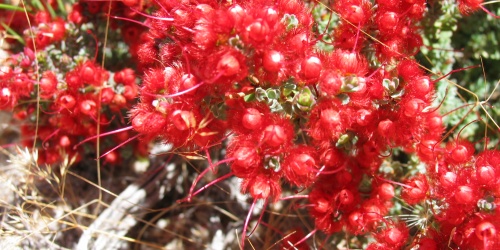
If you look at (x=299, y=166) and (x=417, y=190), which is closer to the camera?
(x=299, y=166)

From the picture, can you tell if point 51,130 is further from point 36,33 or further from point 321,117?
point 321,117

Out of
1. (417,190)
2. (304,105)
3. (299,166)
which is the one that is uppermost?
(304,105)

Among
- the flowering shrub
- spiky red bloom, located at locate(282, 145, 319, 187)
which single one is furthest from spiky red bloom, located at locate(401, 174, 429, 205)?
spiky red bloom, located at locate(282, 145, 319, 187)

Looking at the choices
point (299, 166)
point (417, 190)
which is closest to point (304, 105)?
point (299, 166)

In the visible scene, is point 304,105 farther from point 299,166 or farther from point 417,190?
point 417,190

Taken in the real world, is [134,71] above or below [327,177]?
above

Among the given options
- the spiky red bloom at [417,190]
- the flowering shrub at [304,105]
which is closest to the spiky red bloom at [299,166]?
the flowering shrub at [304,105]

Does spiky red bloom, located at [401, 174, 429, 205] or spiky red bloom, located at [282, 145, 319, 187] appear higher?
spiky red bloom, located at [282, 145, 319, 187]

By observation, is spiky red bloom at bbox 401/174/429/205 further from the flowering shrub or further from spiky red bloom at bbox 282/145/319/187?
spiky red bloom at bbox 282/145/319/187

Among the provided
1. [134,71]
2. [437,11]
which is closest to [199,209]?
[134,71]
